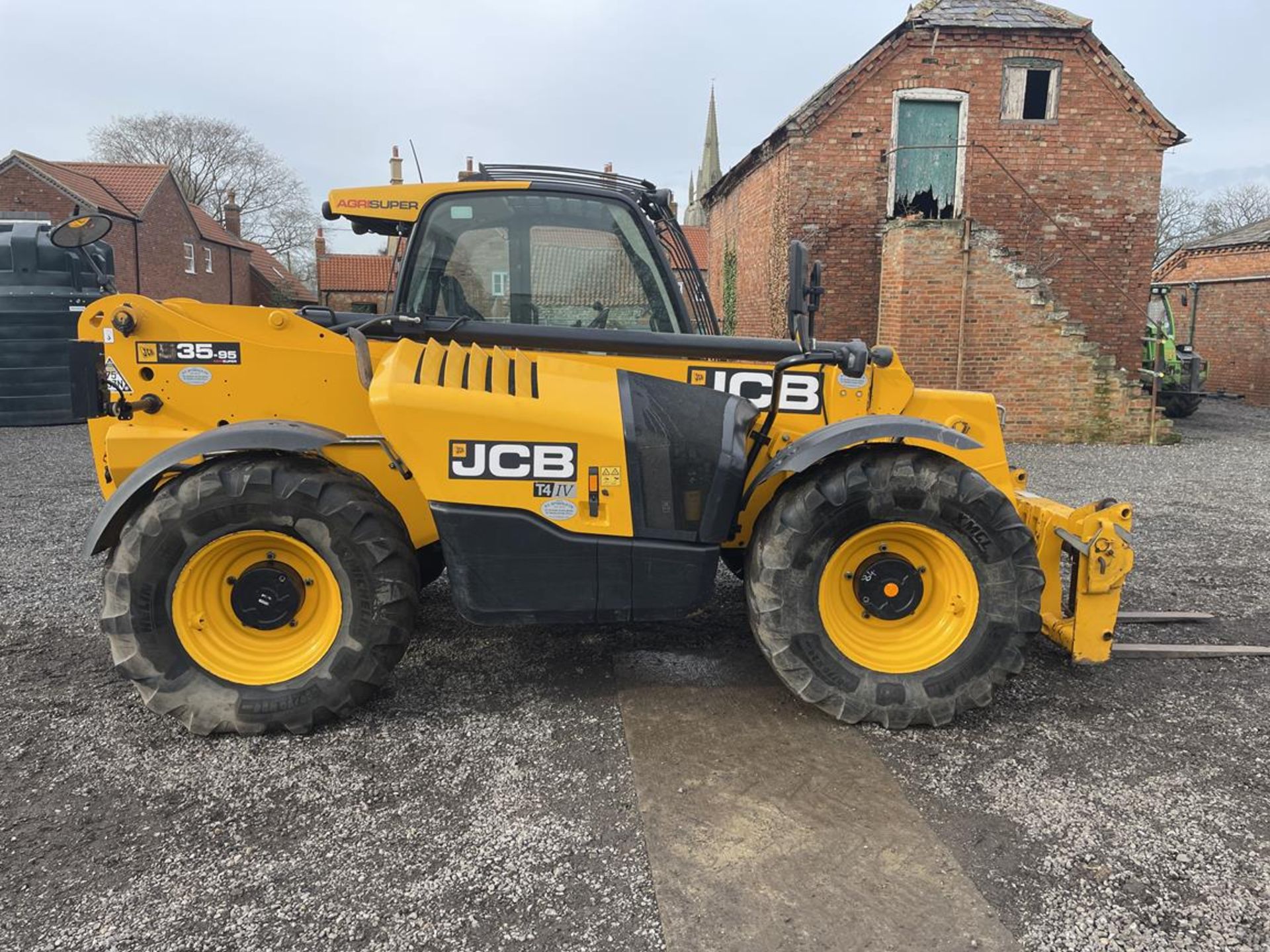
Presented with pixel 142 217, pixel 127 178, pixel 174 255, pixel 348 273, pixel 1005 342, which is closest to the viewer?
pixel 1005 342

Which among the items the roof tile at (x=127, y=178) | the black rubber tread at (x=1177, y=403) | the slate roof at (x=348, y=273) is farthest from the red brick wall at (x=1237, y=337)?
the roof tile at (x=127, y=178)

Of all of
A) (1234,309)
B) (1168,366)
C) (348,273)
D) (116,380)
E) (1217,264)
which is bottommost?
(116,380)

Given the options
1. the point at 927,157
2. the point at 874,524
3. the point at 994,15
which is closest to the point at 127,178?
the point at 927,157

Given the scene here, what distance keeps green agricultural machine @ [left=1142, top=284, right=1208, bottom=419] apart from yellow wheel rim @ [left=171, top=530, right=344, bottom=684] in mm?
16074

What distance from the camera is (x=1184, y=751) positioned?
343cm

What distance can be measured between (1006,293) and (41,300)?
48.6 ft

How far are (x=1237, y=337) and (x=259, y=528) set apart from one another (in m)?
24.6

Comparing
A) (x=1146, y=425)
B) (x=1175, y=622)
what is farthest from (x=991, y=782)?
(x=1146, y=425)

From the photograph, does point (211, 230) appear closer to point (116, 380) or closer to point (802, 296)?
point (116, 380)

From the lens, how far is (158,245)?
117ft

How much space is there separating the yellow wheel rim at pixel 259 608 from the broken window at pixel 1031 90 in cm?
1390

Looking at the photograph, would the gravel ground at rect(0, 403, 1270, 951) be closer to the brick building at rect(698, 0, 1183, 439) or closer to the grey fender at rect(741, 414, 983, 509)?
the grey fender at rect(741, 414, 983, 509)

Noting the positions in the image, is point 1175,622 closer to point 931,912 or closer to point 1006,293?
point 931,912

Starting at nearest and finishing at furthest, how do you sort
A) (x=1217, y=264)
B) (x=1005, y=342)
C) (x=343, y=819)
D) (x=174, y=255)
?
(x=343, y=819) < (x=1005, y=342) < (x=1217, y=264) < (x=174, y=255)
